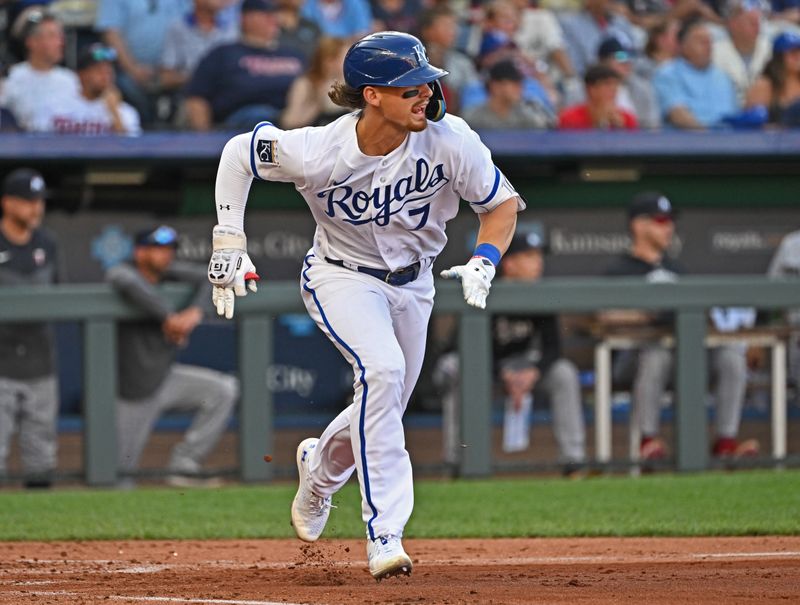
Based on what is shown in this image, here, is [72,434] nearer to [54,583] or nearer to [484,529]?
[484,529]

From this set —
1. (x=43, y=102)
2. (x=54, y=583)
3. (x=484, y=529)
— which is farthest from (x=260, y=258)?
(x=54, y=583)

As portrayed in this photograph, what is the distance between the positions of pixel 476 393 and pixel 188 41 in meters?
3.22

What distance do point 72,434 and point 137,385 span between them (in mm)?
446

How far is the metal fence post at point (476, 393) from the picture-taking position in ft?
28.1

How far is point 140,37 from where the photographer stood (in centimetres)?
1007

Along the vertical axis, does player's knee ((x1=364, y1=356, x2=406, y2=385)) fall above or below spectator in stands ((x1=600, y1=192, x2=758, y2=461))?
above

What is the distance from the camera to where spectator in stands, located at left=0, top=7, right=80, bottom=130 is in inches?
366

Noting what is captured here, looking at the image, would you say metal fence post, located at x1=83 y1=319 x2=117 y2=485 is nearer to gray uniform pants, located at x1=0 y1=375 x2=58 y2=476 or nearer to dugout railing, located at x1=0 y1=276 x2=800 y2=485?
dugout railing, located at x1=0 y1=276 x2=800 y2=485

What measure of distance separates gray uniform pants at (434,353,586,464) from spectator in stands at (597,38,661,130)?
2317 millimetres

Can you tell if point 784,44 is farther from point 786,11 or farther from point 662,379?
point 662,379

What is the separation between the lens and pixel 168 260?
8.59 metres

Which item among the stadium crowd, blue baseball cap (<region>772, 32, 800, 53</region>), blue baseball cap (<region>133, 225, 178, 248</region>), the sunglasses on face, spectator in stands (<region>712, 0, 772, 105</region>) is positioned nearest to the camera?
blue baseball cap (<region>133, 225, 178, 248</region>)

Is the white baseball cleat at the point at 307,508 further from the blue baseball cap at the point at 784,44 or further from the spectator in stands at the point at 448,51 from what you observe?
the blue baseball cap at the point at 784,44

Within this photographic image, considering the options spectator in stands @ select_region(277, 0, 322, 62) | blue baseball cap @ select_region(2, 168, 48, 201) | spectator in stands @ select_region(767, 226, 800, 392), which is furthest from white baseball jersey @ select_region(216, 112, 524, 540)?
spectator in stands @ select_region(277, 0, 322, 62)
